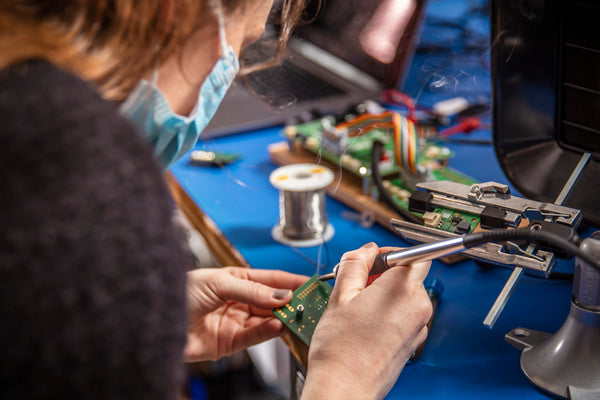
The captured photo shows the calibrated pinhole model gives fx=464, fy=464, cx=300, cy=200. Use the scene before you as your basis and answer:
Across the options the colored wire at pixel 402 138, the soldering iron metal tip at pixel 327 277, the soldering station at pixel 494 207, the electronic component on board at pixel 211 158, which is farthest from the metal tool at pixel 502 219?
the electronic component on board at pixel 211 158

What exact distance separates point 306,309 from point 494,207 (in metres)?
0.27

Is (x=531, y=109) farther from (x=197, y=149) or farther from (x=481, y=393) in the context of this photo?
(x=197, y=149)

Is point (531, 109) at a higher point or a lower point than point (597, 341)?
higher

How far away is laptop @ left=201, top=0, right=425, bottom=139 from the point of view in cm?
72

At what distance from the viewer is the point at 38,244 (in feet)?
0.95

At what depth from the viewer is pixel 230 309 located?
0.71 meters

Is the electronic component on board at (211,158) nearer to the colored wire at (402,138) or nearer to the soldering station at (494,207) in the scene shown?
the soldering station at (494,207)

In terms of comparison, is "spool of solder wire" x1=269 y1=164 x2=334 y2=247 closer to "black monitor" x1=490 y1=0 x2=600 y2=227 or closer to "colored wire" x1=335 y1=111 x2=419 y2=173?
"colored wire" x1=335 y1=111 x2=419 y2=173

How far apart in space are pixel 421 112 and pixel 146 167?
3.41 ft

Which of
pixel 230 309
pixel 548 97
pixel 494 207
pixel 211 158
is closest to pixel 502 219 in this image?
pixel 494 207

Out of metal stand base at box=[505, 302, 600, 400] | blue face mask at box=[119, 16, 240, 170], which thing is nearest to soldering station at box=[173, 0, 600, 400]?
metal stand base at box=[505, 302, 600, 400]

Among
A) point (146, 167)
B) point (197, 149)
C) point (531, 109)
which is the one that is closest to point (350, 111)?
point (197, 149)

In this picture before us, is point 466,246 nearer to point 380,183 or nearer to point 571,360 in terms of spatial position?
point 571,360

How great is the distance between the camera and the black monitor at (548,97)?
1.98ft
